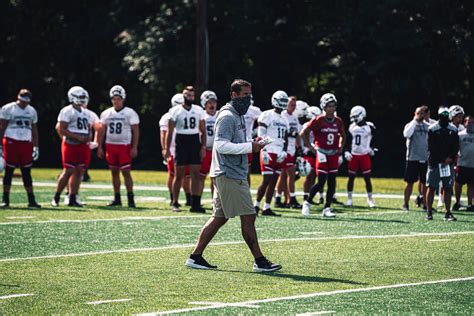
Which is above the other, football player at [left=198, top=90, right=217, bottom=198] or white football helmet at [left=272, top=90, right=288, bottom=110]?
white football helmet at [left=272, top=90, right=288, bottom=110]

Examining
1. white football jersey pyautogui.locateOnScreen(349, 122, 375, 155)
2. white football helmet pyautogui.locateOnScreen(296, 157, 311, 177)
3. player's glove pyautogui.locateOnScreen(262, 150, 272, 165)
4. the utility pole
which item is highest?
the utility pole

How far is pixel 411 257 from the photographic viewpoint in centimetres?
1181

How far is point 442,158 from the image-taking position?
1692 centimetres

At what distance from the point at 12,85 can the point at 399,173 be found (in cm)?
1603

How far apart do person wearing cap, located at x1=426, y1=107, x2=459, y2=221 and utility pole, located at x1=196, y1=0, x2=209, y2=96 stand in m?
11.5

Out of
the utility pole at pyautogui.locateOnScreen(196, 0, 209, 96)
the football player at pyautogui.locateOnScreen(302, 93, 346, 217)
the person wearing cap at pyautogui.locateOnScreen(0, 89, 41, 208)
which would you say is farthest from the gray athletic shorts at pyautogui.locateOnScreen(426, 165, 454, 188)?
the utility pole at pyautogui.locateOnScreen(196, 0, 209, 96)

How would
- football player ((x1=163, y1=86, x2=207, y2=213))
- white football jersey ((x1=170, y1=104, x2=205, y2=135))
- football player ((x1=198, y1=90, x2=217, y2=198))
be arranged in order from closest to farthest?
football player ((x1=163, y1=86, x2=207, y2=213)), white football jersey ((x1=170, y1=104, x2=205, y2=135)), football player ((x1=198, y1=90, x2=217, y2=198))

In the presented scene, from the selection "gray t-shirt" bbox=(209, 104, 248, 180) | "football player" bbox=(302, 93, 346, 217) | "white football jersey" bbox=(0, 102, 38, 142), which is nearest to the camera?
"gray t-shirt" bbox=(209, 104, 248, 180)

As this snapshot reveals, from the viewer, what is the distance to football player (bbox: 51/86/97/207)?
757 inches

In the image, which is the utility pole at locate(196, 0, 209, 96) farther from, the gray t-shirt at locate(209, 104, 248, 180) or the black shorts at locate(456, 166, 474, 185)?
the gray t-shirt at locate(209, 104, 248, 180)

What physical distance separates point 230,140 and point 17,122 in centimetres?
921

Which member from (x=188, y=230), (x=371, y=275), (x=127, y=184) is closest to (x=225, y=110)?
(x=371, y=275)

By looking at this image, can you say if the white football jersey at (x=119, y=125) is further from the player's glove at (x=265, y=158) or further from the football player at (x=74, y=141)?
the player's glove at (x=265, y=158)

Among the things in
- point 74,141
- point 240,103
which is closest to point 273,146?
point 74,141
